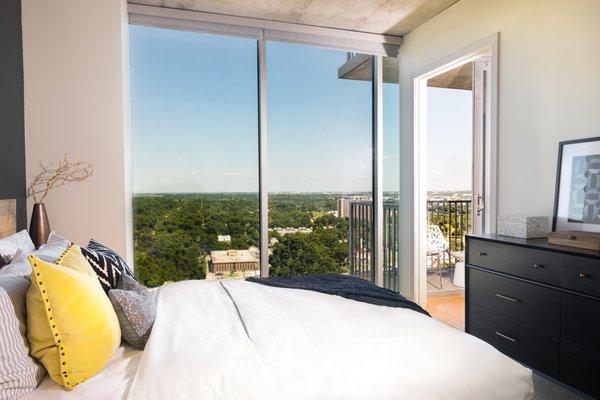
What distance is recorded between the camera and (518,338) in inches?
91.7

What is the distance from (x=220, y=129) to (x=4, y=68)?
1.70 metres

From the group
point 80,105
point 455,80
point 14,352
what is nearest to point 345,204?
point 455,80

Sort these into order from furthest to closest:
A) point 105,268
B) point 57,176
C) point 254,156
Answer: point 254,156, point 57,176, point 105,268

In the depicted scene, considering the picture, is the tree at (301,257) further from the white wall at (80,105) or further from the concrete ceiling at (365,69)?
the concrete ceiling at (365,69)

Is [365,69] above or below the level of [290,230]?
above

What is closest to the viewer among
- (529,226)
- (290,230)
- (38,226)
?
(529,226)

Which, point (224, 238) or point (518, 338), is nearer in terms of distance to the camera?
point (518, 338)

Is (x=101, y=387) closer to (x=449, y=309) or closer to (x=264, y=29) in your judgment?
(x=264, y=29)

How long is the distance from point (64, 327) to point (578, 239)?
249 cm

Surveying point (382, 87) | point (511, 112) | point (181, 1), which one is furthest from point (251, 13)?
point (511, 112)

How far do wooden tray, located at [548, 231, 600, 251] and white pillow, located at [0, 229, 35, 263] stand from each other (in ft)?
9.42

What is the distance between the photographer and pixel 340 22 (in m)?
3.74

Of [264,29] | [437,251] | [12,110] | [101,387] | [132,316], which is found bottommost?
[437,251]

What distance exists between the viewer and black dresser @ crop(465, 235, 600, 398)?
6.31 ft
